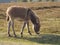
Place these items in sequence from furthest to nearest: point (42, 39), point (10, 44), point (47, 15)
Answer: point (47, 15) → point (42, 39) → point (10, 44)

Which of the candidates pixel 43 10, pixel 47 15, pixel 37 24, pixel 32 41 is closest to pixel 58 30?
pixel 37 24

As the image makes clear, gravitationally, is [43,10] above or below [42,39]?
below

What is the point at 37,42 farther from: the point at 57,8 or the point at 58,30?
the point at 57,8

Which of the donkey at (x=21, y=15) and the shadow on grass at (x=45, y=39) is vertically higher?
the donkey at (x=21, y=15)

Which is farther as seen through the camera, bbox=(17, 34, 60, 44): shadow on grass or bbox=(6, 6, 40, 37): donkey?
bbox=(6, 6, 40, 37): donkey

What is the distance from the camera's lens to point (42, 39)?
16.8 meters

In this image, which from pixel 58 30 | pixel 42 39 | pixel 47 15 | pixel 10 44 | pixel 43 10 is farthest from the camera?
pixel 43 10

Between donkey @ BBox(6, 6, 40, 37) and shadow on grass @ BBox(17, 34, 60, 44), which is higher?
donkey @ BBox(6, 6, 40, 37)

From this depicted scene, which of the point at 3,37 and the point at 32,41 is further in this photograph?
the point at 3,37

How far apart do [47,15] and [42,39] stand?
17025 mm

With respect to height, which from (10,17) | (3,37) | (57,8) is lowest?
(57,8)

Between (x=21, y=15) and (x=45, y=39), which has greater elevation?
(x=21, y=15)

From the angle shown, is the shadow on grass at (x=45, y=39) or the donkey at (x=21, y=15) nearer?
the shadow on grass at (x=45, y=39)

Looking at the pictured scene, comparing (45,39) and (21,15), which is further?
(21,15)
